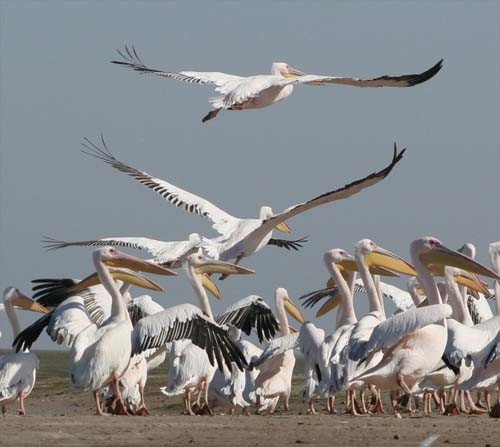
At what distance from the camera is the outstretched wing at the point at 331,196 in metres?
13.1

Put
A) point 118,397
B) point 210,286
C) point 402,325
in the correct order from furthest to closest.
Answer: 1. point 210,286
2. point 118,397
3. point 402,325

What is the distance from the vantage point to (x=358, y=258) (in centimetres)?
1357

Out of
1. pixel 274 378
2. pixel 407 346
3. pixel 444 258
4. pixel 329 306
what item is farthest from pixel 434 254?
pixel 329 306

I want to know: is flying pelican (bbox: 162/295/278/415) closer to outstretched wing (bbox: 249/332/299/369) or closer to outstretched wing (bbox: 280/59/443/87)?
outstretched wing (bbox: 249/332/299/369)

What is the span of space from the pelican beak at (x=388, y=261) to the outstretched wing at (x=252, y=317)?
1.26 meters

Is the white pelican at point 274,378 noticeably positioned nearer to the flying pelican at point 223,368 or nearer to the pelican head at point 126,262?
the flying pelican at point 223,368

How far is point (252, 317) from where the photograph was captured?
14859 millimetres

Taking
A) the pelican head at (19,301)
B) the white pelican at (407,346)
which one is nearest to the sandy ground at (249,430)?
the white pelican at (407,346)

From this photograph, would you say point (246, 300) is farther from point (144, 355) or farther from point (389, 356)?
point (389, 356)

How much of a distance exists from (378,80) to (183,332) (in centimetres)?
310

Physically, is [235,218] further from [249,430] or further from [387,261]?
[249,430]

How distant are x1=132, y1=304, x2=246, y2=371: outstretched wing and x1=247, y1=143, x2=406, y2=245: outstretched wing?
1.95 metres

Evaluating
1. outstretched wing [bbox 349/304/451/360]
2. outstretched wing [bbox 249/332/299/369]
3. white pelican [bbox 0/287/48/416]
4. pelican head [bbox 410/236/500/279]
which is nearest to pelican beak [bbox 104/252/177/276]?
outstretched wing [bbox 249/332/299/369]

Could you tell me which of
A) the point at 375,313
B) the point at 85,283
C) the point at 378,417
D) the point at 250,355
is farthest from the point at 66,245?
the point at 378,417
